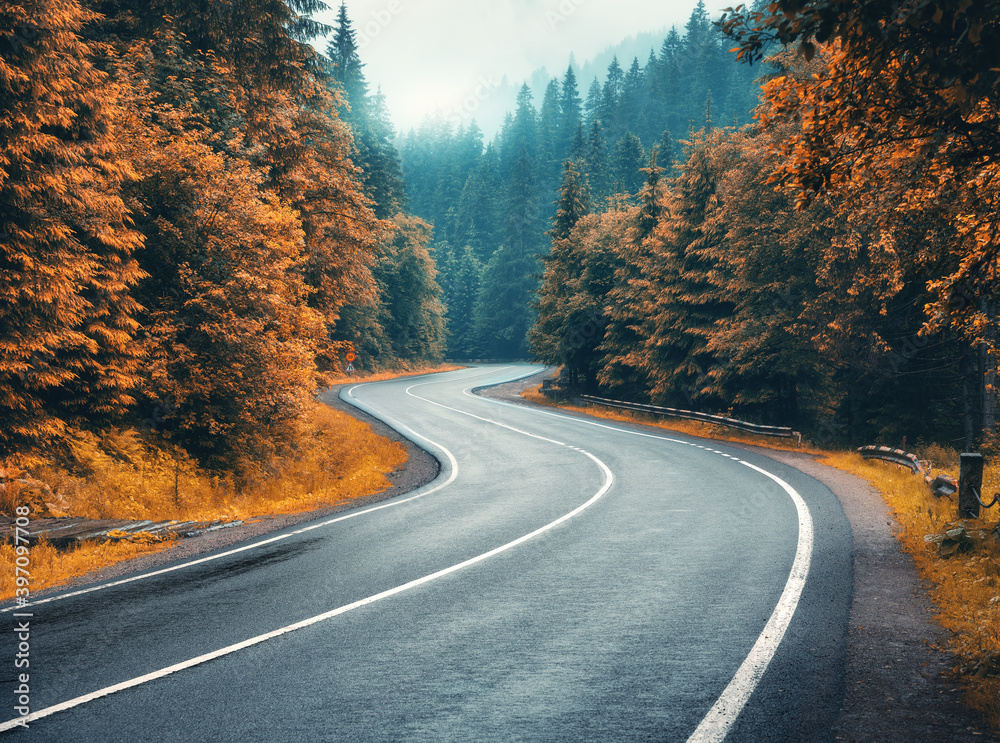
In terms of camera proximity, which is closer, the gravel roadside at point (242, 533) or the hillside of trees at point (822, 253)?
the hillside of trees at point (822, 253)

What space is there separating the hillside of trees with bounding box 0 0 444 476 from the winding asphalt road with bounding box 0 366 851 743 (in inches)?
196

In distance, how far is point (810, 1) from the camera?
4.51 meters

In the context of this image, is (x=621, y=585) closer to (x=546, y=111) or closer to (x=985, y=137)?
(x=985, y=137)

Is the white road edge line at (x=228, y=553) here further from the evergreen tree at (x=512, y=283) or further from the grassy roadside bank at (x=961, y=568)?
the evergreen tree at (x=512, y=283)

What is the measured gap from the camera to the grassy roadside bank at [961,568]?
4.52 m

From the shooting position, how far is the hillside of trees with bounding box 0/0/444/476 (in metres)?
9.94

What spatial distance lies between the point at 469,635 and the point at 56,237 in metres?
9.40

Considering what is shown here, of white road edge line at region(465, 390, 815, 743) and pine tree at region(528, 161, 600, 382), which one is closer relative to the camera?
white road edge line at region(465, 390, 815, 743)

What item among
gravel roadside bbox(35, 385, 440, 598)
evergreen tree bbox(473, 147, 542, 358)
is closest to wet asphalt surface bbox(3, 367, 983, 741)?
gravel roadside bbox(35, 385, 440, 598)

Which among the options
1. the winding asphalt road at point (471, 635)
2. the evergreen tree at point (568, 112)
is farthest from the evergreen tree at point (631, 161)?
the winding asphalt road at point (471, 635)

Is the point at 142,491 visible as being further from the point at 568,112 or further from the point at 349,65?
the point at 568,112

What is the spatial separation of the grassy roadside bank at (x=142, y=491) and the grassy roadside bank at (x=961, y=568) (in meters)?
8.75

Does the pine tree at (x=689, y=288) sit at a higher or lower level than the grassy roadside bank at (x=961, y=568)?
higher

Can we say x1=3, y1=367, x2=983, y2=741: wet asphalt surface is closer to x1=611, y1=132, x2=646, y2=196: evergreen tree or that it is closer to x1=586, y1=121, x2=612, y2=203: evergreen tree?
x1=586, y1=121, x2=612, y2=203: evergreen tree
